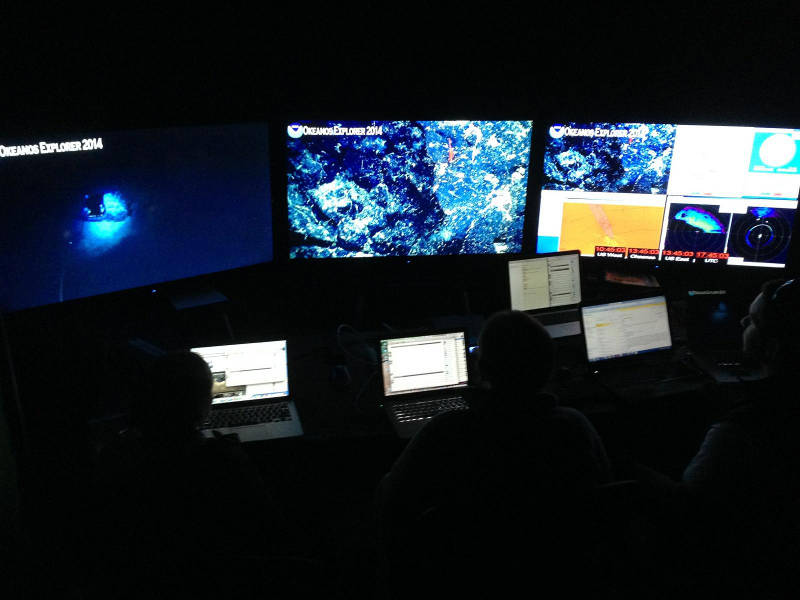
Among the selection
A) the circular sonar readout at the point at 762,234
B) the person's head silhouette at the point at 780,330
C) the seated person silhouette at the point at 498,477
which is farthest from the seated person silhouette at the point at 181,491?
the circular sonar readout at the point at 762,234

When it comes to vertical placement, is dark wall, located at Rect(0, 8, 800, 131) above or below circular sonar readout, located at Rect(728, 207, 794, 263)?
above

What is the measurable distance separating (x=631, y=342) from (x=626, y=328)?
0.07 metres

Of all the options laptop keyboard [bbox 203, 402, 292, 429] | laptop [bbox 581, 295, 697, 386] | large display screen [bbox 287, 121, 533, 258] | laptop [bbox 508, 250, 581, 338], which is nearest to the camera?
laptop keyboard [bbox 203, 402, 292, 429]

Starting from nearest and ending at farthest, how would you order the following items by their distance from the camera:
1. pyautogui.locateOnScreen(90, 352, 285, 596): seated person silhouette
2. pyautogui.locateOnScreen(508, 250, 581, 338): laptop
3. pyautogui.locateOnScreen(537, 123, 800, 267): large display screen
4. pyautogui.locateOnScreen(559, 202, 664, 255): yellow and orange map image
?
pyautogui.locateOnScreen(90, 352, 285, 596): seated person silhouette
pyautogui.locateOnScreen(508, 250, 581, 338): laptop
pyautogui.locateOnScreen(537, 123, 800, 267): large display screen
pyautogui.locateOnScreen(559, 202, 664, 255): yellow and orange map image

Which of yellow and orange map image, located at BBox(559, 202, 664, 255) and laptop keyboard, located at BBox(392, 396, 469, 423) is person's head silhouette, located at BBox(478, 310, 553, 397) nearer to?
laptop keyboard, located at BBox(392, 396, 469, 423)

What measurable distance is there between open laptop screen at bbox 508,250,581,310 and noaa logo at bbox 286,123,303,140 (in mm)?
1169

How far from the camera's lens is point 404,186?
141 inches

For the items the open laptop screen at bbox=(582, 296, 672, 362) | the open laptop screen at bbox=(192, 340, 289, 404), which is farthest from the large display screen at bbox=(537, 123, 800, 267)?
the open laptop screen at bbox=(192, 340, 289, 404)

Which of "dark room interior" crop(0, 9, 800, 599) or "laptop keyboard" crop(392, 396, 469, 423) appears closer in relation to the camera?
"dark room interior" crop(0, 9, 800, 599)

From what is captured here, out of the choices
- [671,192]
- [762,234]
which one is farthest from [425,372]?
[762,234]

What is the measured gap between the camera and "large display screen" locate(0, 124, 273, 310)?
9.04 feet

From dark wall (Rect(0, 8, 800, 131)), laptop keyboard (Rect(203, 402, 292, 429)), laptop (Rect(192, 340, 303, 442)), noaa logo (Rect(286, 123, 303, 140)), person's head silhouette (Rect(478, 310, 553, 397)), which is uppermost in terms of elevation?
dark wall (Rect(0, 8, 800, 131))

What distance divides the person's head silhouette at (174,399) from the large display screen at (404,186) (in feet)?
5.46

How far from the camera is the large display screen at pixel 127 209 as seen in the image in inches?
108
